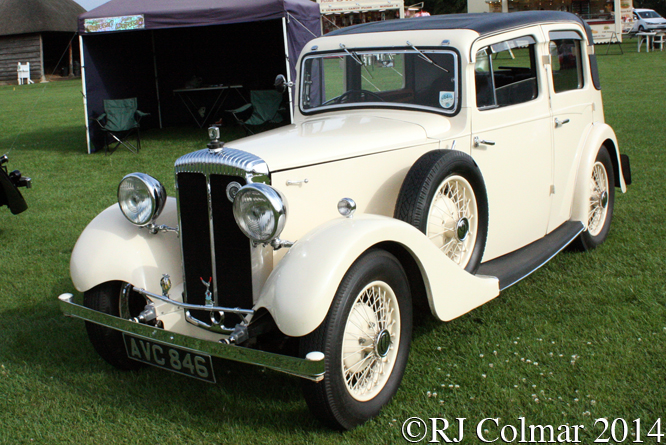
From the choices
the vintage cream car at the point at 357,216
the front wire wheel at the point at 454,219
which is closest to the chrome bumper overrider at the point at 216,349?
the vintage cream car at the point at 357,216

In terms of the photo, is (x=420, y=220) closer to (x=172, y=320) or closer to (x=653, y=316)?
(x=172, y=320)

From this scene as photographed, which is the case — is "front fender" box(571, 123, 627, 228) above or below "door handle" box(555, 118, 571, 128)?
below

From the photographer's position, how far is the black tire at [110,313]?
3111 mm

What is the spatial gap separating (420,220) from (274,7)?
7.48 m

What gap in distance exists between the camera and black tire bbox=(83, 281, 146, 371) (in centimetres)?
311

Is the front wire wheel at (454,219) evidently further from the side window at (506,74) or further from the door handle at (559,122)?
the door handle at (559,122)

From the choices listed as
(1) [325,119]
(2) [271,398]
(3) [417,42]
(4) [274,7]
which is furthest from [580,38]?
(4) [274,7]

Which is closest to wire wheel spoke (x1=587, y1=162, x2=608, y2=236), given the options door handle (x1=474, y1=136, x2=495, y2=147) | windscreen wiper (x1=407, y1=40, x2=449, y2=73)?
door handle (x1=474, y1=136, x2=495, y2=147)

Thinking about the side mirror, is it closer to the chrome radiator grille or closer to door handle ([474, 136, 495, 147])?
door handle ([474, 136, 495, 147])

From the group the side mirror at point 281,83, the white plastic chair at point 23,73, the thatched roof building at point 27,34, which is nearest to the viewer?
the side mirror at point 281,83

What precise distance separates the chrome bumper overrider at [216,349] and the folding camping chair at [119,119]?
792 centimetres

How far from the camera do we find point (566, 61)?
4520 mm

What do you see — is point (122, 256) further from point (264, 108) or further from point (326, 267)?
point (264, 108)

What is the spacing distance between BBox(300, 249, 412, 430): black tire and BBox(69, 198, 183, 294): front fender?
3.30ft
